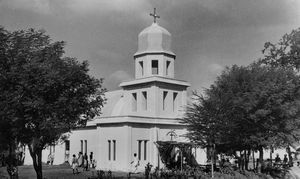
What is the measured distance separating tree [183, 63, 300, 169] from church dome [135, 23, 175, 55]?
30.6 ft

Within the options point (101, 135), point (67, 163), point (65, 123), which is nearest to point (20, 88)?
point (65, 123)

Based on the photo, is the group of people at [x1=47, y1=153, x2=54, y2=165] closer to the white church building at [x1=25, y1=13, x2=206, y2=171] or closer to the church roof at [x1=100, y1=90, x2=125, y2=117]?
the white church building at [x1=25, y1=13, x2=206, y2=171]

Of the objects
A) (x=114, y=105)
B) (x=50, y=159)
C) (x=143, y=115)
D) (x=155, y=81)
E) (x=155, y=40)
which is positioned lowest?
(x=50, y=159)

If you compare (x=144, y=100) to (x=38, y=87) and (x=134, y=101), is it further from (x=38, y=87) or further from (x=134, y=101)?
(x=38, y=87)

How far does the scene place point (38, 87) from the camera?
18.0 meters

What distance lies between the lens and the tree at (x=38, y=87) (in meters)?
18.0

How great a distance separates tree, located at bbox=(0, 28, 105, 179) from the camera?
59.1ft

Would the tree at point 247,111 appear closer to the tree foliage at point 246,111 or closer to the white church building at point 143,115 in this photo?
the tree foliage at point 246,111

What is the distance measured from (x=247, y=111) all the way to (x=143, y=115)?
41.2 feet

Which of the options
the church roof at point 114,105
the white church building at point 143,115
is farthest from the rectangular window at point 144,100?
the church roof at point 114,105

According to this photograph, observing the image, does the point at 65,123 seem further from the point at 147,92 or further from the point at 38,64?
the point at 147,92

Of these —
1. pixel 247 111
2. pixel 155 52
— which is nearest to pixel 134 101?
pixel 155 52

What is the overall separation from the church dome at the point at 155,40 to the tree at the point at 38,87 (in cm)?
2103

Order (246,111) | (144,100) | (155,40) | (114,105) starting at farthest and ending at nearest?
1. (114,105)
2. (144,100)
3. (155,40)
4. (246,111)
